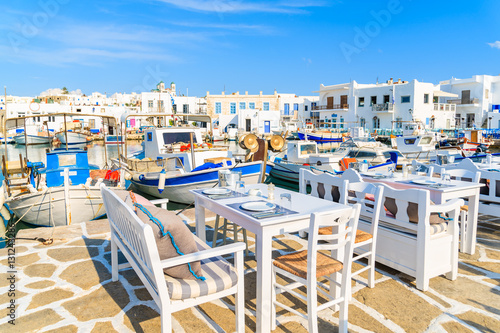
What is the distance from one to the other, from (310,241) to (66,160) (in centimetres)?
803

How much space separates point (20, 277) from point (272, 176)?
1065cm

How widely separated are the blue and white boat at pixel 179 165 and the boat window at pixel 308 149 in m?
3.22

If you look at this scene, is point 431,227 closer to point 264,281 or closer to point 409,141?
point 264,281

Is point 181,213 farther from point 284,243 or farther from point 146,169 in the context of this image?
point 146,169

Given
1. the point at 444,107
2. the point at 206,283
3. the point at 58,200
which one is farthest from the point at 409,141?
the point at 444,107

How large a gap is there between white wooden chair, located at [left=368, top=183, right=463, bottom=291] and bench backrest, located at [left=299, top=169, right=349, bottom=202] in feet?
1.45

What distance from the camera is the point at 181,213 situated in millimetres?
6227

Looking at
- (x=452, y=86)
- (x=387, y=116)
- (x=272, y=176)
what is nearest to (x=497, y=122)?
(x=452, y=86)

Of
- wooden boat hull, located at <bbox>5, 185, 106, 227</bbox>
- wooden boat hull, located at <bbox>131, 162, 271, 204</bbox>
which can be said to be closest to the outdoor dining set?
wooden boat hull, located at <bbox>131, 162, 271, 204</bbox>

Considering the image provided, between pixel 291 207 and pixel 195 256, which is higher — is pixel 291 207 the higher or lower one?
the higher one

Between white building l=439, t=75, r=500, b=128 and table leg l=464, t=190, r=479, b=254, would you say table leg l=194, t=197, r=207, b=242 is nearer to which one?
table leg l=464, t=190, r=479, b=254

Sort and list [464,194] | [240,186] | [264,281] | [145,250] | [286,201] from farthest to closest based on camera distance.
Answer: [464,194]
[240,186]
[286,201]
[264,281]
[145,250]

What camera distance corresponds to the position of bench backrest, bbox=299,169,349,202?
12.2ft

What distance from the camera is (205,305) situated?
3025mm
